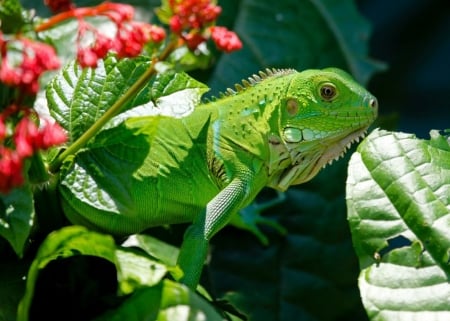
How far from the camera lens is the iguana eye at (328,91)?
1.74m

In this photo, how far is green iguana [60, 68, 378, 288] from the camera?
1.61m

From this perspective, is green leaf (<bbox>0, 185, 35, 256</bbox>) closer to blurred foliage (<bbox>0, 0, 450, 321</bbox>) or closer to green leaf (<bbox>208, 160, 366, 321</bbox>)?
blurred foliage (<bbox>0, 0, 450, 321</bbox>)

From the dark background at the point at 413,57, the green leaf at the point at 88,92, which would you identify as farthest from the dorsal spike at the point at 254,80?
the dark background at the point at 413,57

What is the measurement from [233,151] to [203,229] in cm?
17

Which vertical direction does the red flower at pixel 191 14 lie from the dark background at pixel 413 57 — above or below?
above

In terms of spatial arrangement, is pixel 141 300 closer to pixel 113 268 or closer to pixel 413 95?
pixel 113 268

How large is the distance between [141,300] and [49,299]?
1.03 ft

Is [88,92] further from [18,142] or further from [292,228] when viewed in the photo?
[292,228]

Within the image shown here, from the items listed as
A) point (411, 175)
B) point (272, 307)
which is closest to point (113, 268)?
point (411, 175)

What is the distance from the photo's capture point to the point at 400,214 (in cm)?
150

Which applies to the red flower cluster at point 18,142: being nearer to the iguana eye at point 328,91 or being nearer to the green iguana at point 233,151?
the green iguana at point 233,151

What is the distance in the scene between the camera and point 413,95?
3.41 metres

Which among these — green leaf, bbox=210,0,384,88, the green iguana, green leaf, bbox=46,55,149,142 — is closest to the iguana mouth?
the green iguana

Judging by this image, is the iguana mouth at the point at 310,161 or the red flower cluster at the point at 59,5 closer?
the red flower cluster at the point at 59,5
